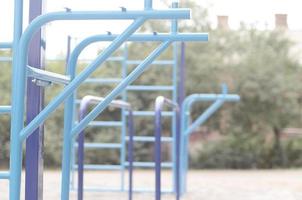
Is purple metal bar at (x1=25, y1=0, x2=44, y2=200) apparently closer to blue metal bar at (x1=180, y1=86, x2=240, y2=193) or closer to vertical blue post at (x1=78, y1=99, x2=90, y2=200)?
vertical blue post at (x1=78, y1=99, x2=90, y2=200)

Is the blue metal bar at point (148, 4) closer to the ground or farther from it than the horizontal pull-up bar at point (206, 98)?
farther from it

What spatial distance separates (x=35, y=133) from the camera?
83.0 inches

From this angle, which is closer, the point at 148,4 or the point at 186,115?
the point at 148,4

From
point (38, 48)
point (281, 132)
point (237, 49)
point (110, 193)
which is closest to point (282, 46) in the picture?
point (237, 49)

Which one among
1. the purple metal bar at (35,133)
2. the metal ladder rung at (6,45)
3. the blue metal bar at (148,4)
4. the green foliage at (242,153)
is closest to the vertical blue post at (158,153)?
the purple metal bar at (35,133)

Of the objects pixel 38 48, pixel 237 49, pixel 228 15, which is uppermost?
pixel 228 15

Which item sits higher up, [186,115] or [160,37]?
[160,37]

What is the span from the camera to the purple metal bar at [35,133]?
209 centimetres

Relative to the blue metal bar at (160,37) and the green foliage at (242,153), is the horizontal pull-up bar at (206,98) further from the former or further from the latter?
the green foliage at (242,153)

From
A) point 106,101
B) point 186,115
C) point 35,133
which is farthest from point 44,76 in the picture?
point 186,115

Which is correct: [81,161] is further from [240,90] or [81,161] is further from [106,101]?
[240,90]

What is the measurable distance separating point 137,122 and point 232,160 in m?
1.97

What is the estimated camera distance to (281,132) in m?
11.5

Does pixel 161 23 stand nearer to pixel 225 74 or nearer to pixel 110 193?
pixel 225 74
